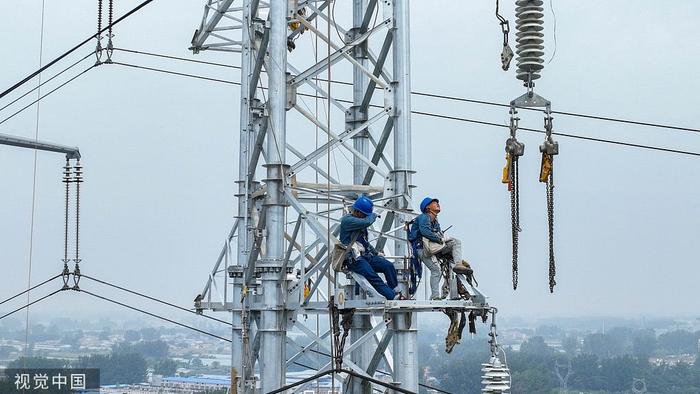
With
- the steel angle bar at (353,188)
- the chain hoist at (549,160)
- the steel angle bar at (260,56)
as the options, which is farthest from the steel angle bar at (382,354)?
the steel angle bar at (260,56)

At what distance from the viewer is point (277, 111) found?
16.8m

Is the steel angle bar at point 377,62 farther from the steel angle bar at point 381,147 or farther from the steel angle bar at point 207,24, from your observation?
the steel angle bar at point 207,24

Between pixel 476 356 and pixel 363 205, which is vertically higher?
pixel 363 205

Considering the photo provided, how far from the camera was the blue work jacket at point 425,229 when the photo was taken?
15586mm

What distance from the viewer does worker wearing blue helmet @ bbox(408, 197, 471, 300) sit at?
613 inches

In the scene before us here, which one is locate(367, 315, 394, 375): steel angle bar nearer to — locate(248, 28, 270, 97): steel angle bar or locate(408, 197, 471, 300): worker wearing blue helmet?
locate(408, 197, 471, 300): worker wearing blue helmet

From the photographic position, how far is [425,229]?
15602 mm

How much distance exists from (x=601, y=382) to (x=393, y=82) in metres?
83.9

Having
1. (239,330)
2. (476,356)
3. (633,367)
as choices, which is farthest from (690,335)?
(239,330)

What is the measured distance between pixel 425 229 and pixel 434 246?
27cm

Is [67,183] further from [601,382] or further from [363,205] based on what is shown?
[601,382]

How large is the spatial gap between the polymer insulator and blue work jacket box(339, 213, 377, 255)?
2940 mm

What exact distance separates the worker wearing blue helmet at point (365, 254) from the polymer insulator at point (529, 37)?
286cm

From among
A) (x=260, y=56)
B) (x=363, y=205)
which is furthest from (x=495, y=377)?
(x=260, y=56)
